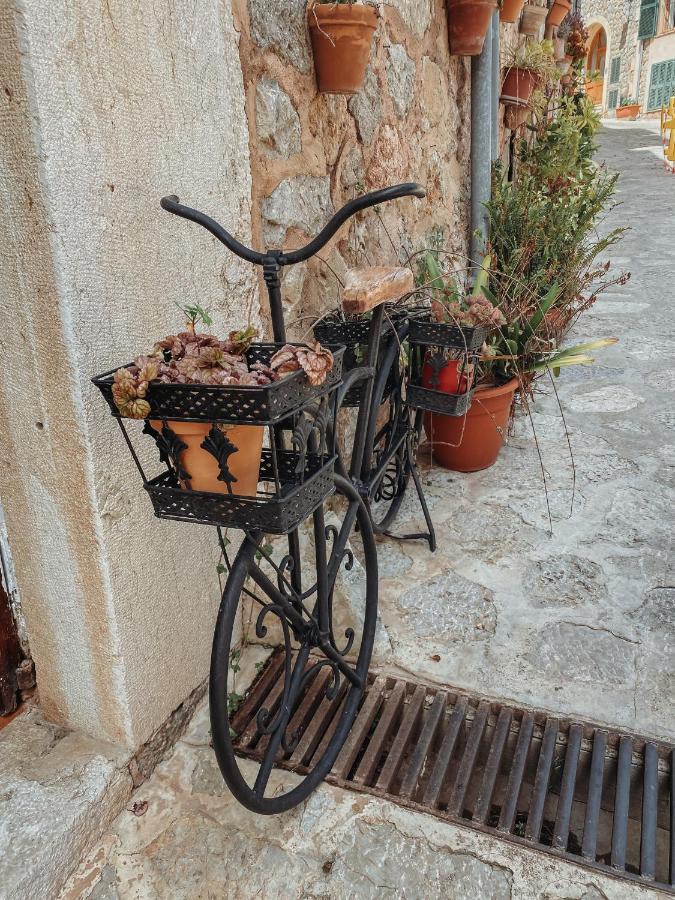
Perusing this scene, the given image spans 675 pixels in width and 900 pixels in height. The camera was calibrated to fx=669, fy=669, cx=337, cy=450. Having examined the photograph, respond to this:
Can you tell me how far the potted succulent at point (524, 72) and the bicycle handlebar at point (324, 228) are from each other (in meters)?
3.94

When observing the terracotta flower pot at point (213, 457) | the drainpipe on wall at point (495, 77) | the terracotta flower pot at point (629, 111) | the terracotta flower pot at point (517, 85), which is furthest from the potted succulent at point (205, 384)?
the terracotta flower pot at point (629, 111)

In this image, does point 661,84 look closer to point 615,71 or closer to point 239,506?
point 615,71

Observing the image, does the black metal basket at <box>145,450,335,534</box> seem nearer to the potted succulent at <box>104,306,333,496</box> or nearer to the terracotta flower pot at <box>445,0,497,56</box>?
the potted succulent at <box>104,306,333,496</box>

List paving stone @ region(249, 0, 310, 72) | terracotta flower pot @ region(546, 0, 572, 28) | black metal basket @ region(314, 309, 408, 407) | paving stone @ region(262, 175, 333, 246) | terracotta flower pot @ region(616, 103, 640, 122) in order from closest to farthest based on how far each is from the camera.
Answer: paving stone @ region(249, 0, 310, 72)
paving stone @ region(262, 175, 333, 246)
black metal basket @ region(314, 309, 408, 407)
terracotta flower pot @ region(546, 0, 572, 28)
terracotta flower pot @ region(616, 103, 640, 122)

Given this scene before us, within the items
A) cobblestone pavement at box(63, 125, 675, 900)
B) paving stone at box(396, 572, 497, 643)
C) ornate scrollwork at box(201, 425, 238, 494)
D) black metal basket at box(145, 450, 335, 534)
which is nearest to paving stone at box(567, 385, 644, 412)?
cobblestone pavement at box(63, 125, 675, 900)

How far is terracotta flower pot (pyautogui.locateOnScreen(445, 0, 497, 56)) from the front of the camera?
3.21 m

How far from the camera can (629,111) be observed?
918 inches

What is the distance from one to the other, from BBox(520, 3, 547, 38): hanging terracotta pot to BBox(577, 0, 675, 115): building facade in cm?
1599

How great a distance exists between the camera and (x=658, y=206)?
Answer: 810 centimetres

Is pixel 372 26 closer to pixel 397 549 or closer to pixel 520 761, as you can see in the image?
pixel 397 549

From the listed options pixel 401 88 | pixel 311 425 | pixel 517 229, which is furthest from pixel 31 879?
pixel 517 229

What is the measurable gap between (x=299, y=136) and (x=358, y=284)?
746 mm

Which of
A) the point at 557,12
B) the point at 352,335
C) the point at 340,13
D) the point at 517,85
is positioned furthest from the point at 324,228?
the point at 557,12

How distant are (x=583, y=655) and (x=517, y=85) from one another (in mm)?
4048
